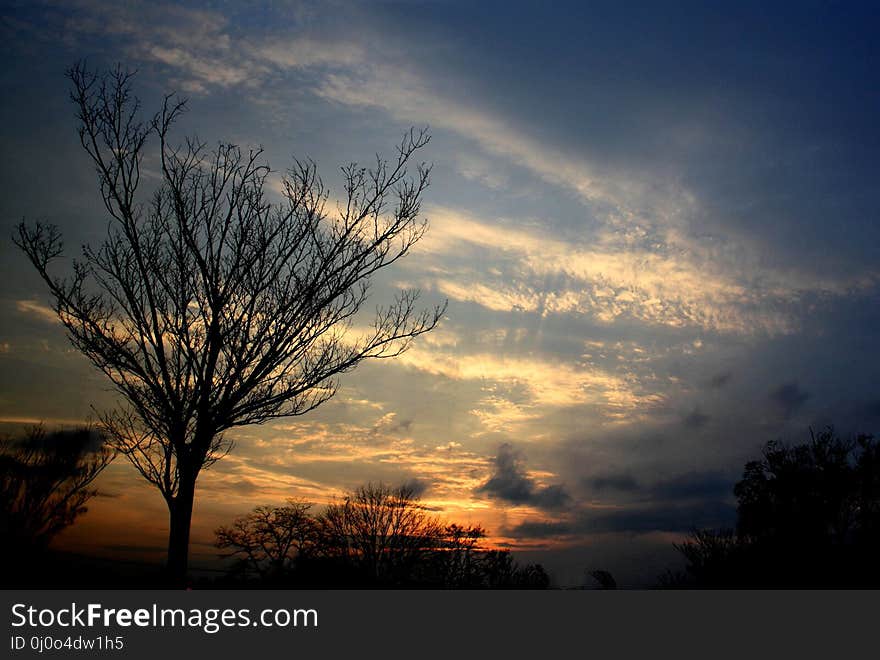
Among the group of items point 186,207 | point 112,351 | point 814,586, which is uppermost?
point 186,207

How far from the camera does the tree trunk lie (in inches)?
324

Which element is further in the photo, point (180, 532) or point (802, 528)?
point (802, 528)

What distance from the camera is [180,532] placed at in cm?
848

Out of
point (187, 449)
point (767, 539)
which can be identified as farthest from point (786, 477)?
point (187, 449)

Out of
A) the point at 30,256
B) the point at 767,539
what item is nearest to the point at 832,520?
the point at 767,539

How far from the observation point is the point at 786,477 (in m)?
31.3

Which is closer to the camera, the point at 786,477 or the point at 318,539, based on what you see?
the point at 318,539

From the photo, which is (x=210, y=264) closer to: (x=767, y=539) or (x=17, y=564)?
(x=17, y=564)

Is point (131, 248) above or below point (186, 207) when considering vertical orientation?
below

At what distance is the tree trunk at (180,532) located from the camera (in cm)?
823

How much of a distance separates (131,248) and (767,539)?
2256 cm

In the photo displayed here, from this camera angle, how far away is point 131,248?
30.2ft
